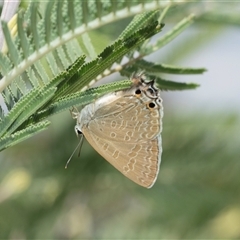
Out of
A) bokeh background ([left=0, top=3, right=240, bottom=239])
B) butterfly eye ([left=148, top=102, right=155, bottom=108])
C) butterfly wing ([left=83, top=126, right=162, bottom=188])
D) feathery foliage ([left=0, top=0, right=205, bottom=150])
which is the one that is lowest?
bokeh background ([left=0, top=3, right=240, bottom=239])

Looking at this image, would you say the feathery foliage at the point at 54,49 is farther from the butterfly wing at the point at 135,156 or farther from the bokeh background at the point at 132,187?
the bokeh background at the point at 132,187

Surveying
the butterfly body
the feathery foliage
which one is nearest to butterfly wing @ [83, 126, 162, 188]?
the butterfly body

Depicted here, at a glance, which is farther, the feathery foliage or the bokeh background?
the bokeh background

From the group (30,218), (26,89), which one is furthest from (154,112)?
(30,218)

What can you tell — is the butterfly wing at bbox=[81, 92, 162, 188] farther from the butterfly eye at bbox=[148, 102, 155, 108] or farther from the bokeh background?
the bokeh background

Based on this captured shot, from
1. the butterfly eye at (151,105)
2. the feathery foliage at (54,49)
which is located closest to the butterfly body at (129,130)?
the butterfly eye at (151,105)

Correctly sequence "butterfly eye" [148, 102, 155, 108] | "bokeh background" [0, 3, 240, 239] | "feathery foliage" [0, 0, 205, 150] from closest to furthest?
"feathery foliage" [0, 0, 205, 150], "butterfly eye" [148, 102, 155, 108], "bokeh background" [0, 3, 240, 239]
